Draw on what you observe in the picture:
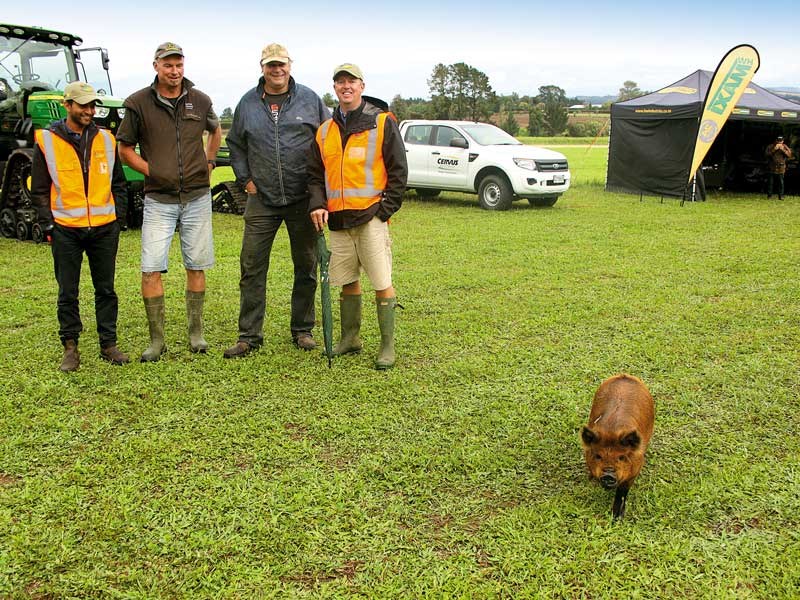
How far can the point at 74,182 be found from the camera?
475 centimetres

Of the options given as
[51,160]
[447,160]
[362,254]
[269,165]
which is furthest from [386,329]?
[447,160]

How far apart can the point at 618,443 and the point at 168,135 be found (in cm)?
360

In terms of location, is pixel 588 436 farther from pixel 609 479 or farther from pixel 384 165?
pixel 384 165

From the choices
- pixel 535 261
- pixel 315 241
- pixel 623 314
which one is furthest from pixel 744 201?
pixel 315 241

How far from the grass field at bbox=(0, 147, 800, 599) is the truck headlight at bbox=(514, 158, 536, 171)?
682 centimetres

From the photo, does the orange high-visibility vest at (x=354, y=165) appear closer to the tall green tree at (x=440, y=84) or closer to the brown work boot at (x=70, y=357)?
the brown work boot at (x=70, y=357)

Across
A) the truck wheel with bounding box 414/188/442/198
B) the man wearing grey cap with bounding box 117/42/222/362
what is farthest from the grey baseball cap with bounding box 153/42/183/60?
the truck wheel with bounding box 414/188/442/198

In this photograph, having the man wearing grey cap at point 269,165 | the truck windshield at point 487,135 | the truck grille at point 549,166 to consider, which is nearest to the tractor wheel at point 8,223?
the man wearing grey cap at point 269,165

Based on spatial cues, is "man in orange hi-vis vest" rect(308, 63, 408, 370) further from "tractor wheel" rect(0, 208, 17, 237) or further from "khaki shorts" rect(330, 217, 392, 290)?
"tractor wheel" rect(0, 208, 17, 237)

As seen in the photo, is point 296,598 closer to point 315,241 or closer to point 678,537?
point 678,537

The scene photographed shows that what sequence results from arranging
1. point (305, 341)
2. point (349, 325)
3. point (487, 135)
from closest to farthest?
point (349, 325)
point (305, 341)
point (487, 135)

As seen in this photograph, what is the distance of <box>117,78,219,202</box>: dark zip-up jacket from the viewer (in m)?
4.79

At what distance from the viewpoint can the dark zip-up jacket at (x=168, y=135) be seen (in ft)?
15.7

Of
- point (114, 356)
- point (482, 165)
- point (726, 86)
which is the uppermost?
point (726, 86)
